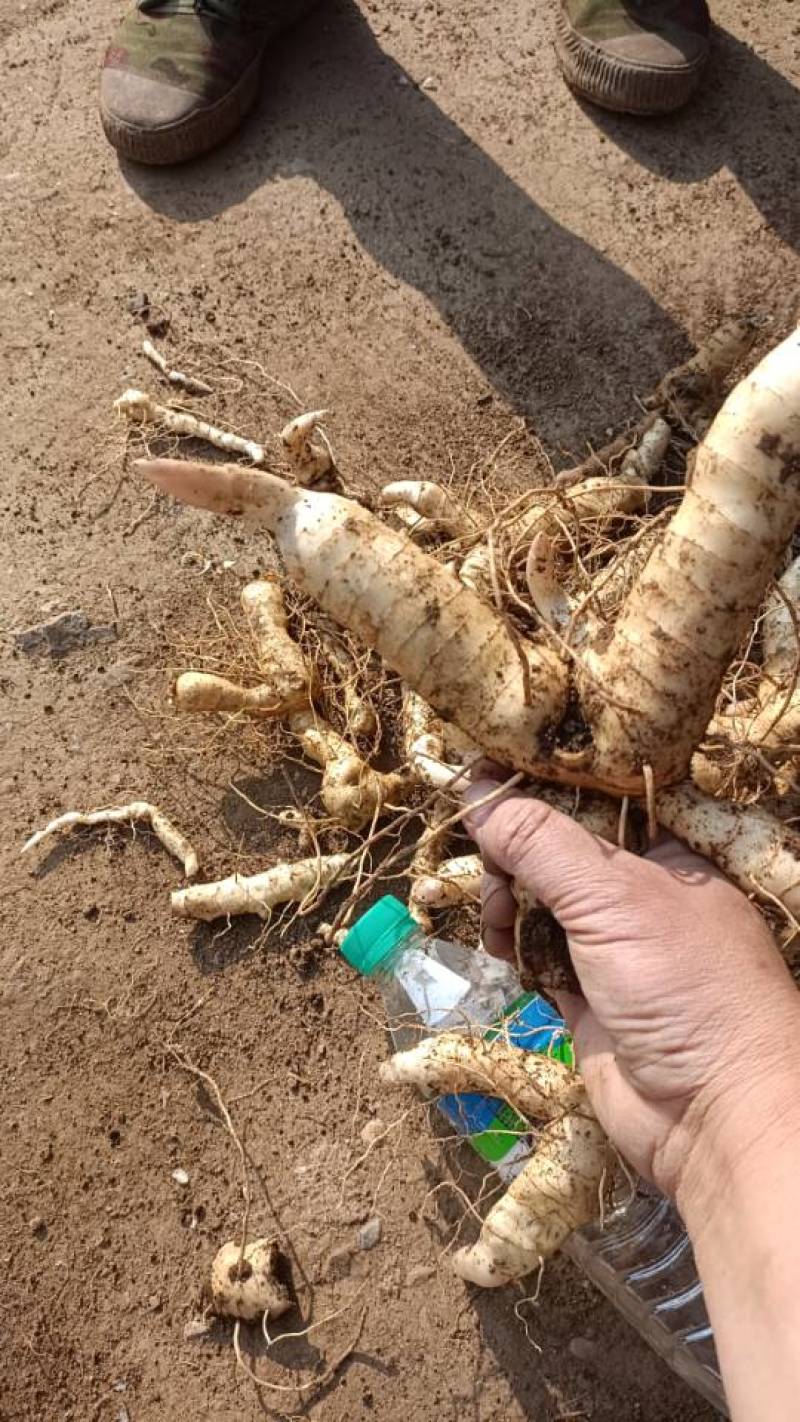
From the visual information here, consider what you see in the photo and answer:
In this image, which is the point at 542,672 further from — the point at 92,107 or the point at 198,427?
the point at 92,107

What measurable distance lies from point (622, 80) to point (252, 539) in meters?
1.63

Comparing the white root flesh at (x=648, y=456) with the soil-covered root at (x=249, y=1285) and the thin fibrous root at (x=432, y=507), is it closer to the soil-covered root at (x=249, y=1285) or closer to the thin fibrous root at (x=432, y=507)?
the thin fibrous root at (x=432, y=507)

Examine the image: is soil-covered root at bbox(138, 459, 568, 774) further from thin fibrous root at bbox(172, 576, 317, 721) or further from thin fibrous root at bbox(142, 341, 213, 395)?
thin fibrous root at bbox(142, 341, 213, 395)

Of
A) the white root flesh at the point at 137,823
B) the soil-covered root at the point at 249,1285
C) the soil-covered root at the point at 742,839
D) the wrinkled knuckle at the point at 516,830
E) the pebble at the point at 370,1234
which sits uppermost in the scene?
the soil-covered root at the point at 742,839

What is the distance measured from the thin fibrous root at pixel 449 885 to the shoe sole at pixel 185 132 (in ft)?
6.92

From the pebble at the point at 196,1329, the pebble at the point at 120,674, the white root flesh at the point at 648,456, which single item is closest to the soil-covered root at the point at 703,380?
the white root flesh at the point at 648,456

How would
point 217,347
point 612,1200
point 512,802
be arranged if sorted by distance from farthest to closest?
point 217,347, point 612,1200, point 512,802

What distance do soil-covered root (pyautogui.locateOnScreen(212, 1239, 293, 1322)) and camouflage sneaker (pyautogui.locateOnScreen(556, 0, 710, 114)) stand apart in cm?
291

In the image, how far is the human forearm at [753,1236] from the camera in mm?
1041

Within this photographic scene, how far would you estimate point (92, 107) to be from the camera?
116 inches

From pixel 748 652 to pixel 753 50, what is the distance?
2.00 meters

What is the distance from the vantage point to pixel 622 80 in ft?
8.96

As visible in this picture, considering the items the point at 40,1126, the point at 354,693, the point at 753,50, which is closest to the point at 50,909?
the point at 40,1126

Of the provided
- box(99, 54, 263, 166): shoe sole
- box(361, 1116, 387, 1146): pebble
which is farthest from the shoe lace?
box(361, 1116, 387, 1146): pebble
